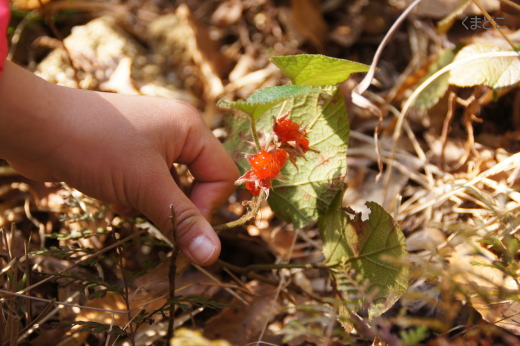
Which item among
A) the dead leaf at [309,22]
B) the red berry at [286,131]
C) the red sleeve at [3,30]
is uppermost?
the red sleeve at [3,30]

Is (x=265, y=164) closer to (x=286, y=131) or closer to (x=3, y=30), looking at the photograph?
(x=286, y=131)

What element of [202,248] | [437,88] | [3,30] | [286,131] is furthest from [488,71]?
[3,30]

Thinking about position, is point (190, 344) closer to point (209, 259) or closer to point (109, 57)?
point (209, 259)

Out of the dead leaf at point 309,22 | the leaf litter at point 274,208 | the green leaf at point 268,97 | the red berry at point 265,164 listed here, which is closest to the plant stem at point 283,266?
the leaf litter at point 274,208

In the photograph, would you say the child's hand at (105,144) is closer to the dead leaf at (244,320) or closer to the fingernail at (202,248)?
the fingernail at (202,248)

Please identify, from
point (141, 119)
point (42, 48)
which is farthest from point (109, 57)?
point (141, 119)

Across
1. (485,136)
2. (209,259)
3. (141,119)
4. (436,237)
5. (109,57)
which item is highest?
(141,119)
